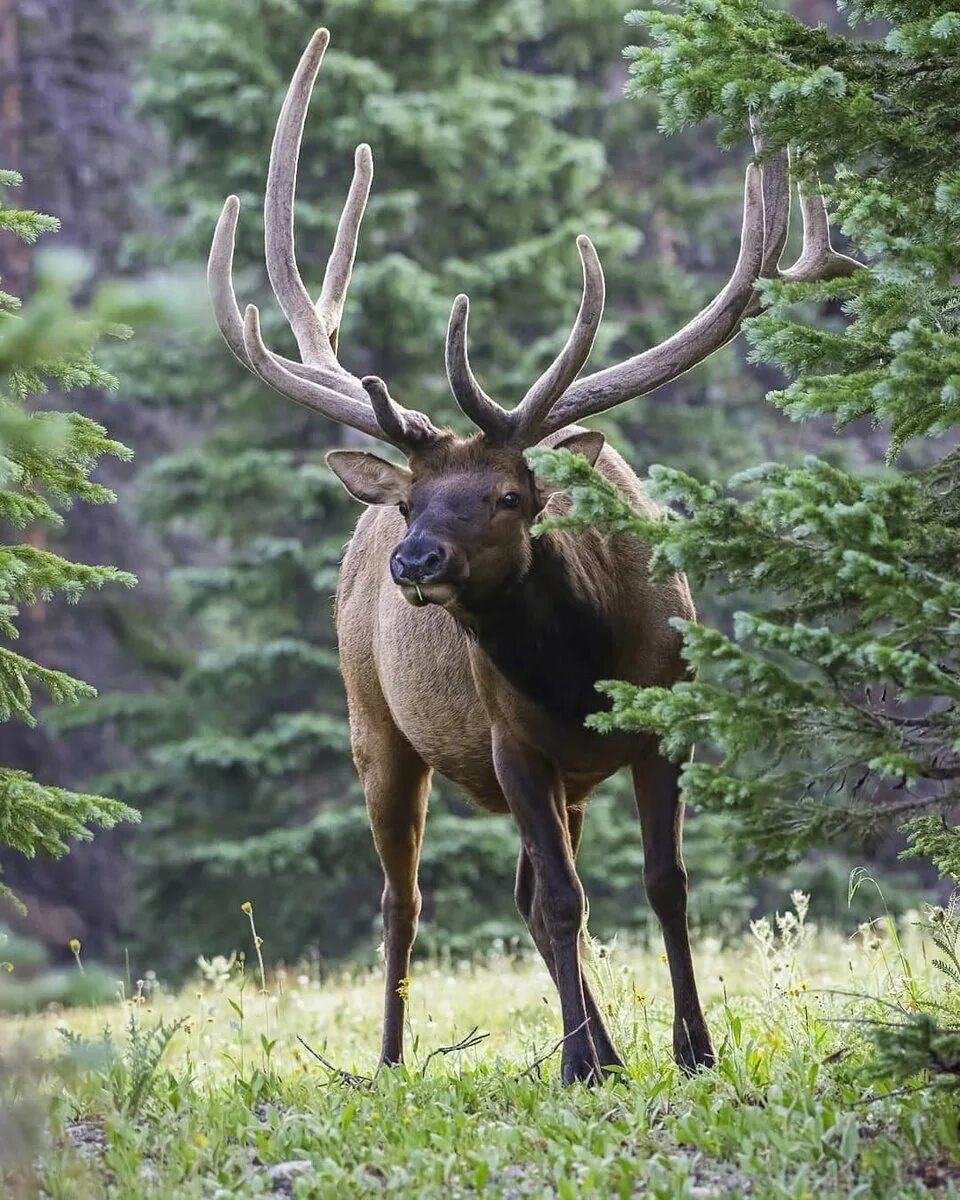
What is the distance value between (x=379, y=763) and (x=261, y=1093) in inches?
98.5

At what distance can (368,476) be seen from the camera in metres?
6.47

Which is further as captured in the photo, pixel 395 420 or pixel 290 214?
pixel 290 214

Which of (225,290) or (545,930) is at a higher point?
(225,290)

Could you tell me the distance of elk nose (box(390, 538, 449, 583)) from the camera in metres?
5.53

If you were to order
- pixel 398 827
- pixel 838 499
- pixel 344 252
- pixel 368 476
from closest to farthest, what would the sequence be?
1. pixel 838 499
2. pixel 368 476
3. pixel 344 252
4. pixel 398 827

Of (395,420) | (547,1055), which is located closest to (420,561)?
(395,420)

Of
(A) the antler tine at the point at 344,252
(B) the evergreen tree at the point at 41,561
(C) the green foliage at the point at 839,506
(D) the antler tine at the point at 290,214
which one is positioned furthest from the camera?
(A) the antler tine at the point at 344,252

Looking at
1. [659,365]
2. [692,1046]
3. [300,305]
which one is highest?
[300,305]

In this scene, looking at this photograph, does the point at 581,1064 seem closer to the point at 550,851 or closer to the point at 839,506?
the point at 550,851

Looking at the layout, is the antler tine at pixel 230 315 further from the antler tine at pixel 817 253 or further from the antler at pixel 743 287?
the antler tine at pixel 817 253

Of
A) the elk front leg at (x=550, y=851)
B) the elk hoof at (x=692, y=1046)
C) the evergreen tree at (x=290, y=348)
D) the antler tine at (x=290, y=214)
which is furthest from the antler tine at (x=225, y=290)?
the evergreen tree at (x=290, y=348)

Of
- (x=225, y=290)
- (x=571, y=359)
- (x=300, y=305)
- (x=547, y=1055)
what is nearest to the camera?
(x=547, y=1055)

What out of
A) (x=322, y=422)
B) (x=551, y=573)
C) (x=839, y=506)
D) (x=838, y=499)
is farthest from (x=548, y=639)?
(x=322, y=422)

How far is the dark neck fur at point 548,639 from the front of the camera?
6.01 m
